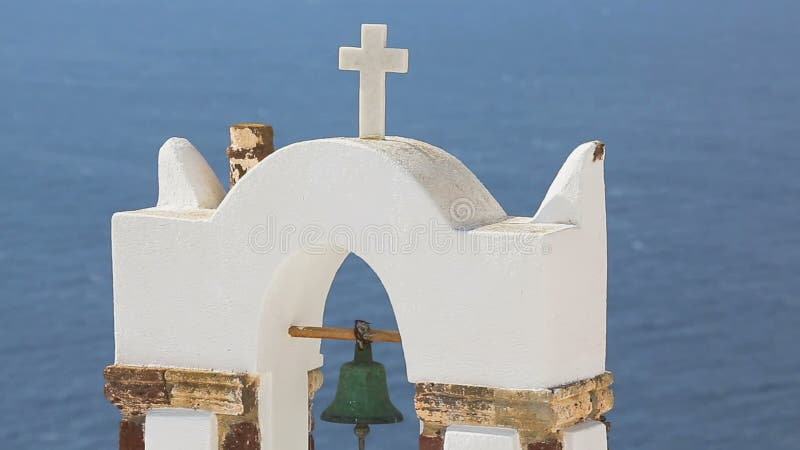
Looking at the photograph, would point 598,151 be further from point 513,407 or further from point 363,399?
point 363,399

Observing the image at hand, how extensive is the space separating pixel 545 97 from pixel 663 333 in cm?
1068

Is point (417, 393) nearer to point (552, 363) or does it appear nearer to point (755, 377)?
point (552, 363)

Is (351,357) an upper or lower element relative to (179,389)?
upper

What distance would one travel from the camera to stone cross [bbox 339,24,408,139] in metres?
7.34

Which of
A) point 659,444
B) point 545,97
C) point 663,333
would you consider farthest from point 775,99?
point 659,444

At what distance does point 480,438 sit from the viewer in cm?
698

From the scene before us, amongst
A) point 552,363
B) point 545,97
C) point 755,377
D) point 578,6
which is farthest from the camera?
point 578,6

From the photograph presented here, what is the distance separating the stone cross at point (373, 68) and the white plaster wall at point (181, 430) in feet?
4.23

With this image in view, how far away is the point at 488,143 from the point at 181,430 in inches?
1052

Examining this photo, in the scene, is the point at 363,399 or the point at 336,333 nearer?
the point at 336,333

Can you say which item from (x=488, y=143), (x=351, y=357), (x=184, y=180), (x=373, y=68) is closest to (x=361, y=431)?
(x=184, y=180)

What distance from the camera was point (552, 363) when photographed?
6.86 m

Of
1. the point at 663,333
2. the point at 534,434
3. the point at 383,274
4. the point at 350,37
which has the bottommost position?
the point at 534,434

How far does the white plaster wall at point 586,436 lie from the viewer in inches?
274
